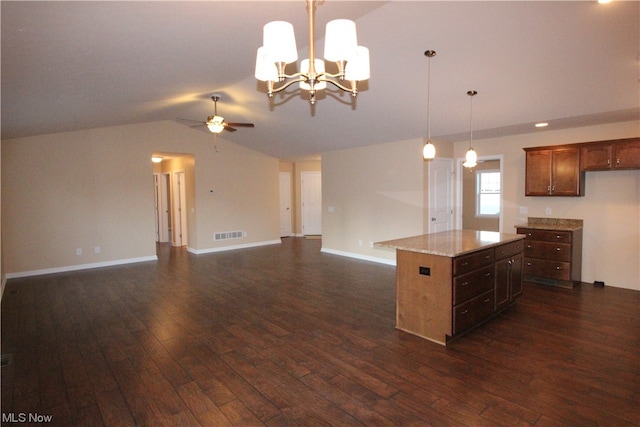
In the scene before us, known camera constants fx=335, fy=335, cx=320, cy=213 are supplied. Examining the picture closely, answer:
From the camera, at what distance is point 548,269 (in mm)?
5070

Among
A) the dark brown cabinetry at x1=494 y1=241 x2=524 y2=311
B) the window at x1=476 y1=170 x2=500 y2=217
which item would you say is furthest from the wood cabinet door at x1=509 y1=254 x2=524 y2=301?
the window at x1=476 y1=170 x2=500 y2=217

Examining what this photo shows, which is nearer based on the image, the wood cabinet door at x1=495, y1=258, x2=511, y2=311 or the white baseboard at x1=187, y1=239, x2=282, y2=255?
the wood cabinet door at x1=495, y1=258, x2=511, y2=311

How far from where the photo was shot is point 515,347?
3123mm

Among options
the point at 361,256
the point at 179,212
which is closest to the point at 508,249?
the point at 361,256

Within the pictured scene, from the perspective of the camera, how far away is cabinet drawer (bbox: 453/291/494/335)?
3195 mm

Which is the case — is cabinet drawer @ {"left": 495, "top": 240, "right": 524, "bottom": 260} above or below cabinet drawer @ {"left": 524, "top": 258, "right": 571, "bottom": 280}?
above

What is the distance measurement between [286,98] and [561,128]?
4321 millimetres

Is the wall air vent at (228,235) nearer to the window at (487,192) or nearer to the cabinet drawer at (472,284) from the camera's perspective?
the window at (487,192)

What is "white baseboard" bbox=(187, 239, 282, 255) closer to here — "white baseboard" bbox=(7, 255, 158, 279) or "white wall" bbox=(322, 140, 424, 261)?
"white baseboard" bbox=(7, 255, 158, 279)

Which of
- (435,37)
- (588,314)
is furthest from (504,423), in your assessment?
(435,37)

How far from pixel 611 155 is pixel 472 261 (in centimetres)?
310

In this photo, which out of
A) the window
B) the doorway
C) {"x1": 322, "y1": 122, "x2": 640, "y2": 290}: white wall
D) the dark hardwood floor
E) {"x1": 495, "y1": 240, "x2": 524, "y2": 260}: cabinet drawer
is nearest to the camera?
the dark hardwood floor

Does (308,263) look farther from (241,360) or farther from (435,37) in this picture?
(435,37)

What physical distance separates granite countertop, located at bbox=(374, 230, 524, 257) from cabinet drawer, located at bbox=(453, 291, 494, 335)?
533mm
